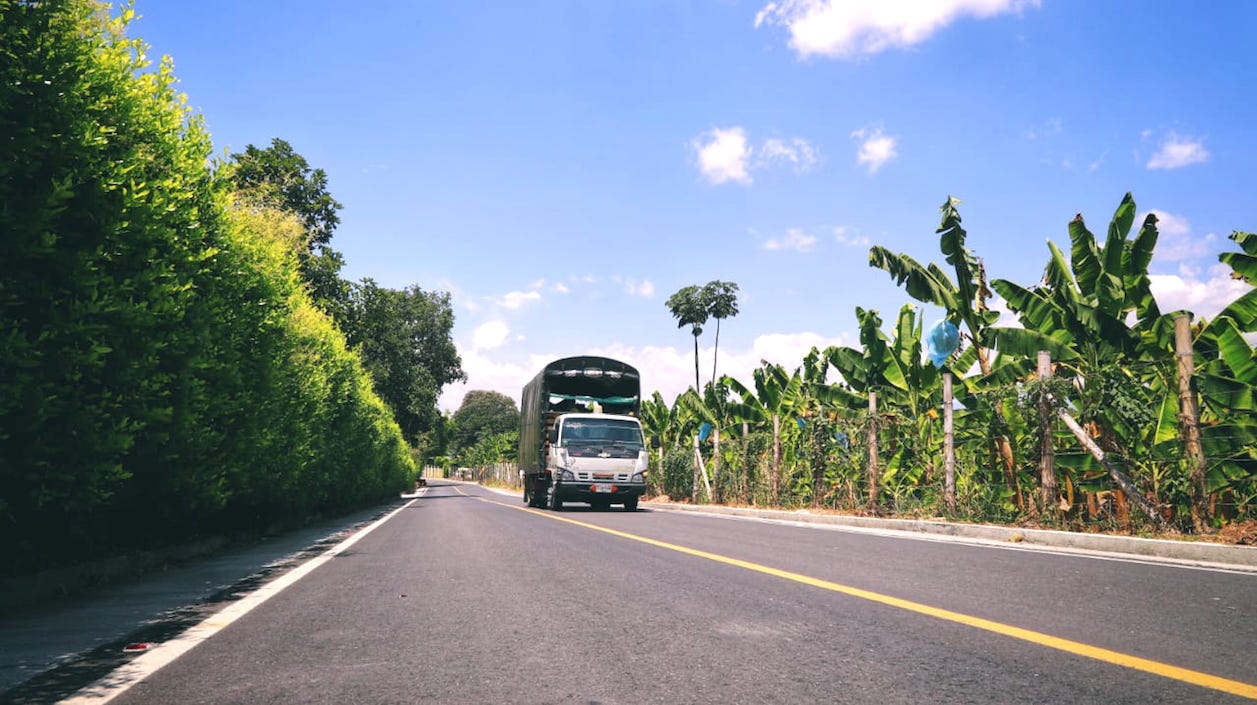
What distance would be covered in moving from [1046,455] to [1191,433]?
196 cm

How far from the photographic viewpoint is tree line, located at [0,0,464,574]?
20.5ft

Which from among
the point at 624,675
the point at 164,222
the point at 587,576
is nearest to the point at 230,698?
the point at 624,675

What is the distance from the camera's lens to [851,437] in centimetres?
1677

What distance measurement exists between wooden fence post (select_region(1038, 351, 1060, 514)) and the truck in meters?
11.2

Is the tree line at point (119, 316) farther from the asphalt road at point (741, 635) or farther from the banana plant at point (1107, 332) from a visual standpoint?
the banana plant at point (1107, 332)

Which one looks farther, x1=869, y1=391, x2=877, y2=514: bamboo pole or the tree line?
x1=869, y1=391, x2=877, y2=514: bamboo pole

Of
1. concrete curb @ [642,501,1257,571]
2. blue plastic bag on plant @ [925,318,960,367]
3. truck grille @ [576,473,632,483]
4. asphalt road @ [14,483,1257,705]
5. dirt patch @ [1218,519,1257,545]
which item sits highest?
blue plastic bag on plant @ [925,318,960,367]

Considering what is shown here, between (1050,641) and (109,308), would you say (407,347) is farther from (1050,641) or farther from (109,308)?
(1050,641)

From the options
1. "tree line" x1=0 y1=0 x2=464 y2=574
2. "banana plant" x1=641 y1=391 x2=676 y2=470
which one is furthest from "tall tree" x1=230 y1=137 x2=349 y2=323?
"tree line" x1=0 y1=0 x2=464 y2=574

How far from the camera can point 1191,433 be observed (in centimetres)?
913

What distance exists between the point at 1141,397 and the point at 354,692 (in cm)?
1018

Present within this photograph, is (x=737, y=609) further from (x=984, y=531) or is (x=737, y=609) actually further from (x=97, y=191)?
(x=984, y=531)

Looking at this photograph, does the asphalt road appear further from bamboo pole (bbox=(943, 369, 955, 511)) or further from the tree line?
bamboo pole (bbox=(943, 369, 955, 511))

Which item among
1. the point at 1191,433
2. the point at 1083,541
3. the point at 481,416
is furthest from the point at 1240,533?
the point at 481,416
